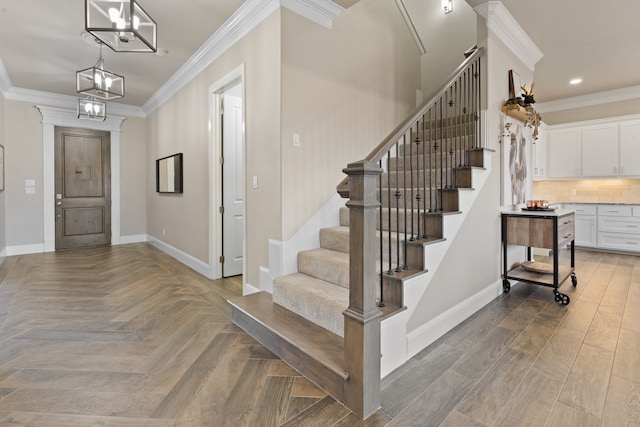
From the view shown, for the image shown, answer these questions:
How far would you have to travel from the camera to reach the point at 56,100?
594cm

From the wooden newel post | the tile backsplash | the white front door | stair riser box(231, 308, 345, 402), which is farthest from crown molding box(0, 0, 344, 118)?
the tile backsplash

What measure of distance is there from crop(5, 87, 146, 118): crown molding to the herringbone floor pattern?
386 centimetres

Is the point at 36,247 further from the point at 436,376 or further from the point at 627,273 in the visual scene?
Answer: the point at 627,273

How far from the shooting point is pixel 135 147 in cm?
682

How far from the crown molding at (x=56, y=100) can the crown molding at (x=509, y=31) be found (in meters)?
6.56

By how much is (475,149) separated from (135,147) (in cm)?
675

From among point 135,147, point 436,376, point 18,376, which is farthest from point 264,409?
point 135,147

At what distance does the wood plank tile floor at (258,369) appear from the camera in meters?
1.60

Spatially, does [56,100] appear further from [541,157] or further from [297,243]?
[541,157]

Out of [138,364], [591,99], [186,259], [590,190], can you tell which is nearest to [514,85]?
[591,99]

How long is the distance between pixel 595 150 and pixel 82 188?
998 cm

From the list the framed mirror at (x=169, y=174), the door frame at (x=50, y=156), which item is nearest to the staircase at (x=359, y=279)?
the framed mirror at (x=169, y=174)

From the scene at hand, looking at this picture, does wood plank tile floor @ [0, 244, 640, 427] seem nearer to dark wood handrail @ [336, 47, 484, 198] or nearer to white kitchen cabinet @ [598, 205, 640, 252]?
dark wood handrail @ [336, 47, 484, 198]

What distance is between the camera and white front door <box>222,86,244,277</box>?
13.4 ft
